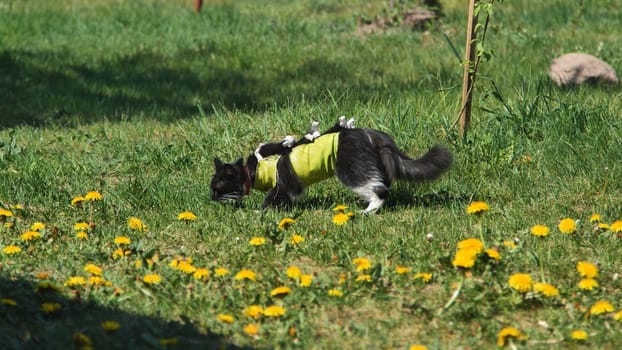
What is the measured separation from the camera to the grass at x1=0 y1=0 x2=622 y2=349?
446 cm

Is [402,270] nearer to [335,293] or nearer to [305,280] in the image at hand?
[335,293]

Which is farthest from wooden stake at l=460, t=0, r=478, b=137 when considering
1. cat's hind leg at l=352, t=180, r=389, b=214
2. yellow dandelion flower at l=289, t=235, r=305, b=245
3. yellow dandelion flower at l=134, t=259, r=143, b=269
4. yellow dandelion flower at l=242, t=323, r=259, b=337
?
yellow dandelion flower at l=242, t=323, r=259, b=337

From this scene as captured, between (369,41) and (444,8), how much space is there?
105 inches

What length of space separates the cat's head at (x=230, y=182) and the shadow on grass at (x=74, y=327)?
189 cm

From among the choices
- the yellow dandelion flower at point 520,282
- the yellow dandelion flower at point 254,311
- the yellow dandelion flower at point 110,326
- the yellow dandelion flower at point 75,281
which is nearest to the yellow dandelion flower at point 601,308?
the yellow dandelion flower at point 520,282

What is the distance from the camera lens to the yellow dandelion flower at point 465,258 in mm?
4625

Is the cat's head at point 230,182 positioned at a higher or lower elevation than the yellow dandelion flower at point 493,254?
lower

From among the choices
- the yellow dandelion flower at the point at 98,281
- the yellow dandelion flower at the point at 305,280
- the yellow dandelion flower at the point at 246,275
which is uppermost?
the yellow dandelion flower at the point at 246,275

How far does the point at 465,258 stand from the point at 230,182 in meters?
2.18

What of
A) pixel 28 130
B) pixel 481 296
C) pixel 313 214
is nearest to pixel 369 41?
pixel 28 130

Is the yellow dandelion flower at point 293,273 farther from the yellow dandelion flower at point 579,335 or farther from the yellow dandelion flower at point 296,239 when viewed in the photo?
the yellow dandelion flower at point 579,335

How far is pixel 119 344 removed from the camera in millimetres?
4027

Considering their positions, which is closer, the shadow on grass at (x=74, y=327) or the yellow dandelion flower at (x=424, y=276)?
the shadow on grass at (x=74, y=327)

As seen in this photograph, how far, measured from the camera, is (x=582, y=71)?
955cm
